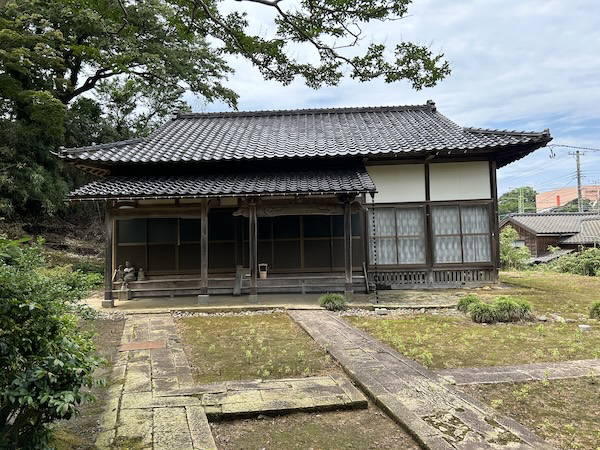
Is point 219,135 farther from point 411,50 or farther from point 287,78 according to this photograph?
point 411,50

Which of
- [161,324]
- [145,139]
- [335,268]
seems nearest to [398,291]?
[335,268]

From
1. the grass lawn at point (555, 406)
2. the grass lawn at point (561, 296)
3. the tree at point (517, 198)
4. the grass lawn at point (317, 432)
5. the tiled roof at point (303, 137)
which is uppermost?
the tree at point (517, 198)

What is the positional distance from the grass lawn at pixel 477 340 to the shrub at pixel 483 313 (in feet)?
0.51

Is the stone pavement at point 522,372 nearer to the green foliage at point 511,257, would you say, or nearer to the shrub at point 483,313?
the shrub at point 483,313

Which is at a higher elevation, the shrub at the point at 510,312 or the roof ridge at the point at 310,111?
the roof ridge at the point at 310,111

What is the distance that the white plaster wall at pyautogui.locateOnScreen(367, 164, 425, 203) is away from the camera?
37.0 ft

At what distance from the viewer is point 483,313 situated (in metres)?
7.19

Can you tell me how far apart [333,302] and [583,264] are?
48.6ft

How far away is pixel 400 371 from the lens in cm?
443

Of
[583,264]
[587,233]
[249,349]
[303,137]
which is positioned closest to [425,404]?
[249,349]

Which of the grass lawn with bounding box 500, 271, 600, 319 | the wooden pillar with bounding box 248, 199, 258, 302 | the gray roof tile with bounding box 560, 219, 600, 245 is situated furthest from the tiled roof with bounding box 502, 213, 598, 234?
the wooden pillar with bounding box 248, 199, 258, 302

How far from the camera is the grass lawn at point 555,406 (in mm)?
3014

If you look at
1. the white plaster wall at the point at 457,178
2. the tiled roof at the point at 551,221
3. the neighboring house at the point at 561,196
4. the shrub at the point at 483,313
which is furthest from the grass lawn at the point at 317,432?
the neighboring house at the point at 561,196

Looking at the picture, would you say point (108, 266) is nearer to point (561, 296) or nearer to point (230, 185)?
point (230, 185)
